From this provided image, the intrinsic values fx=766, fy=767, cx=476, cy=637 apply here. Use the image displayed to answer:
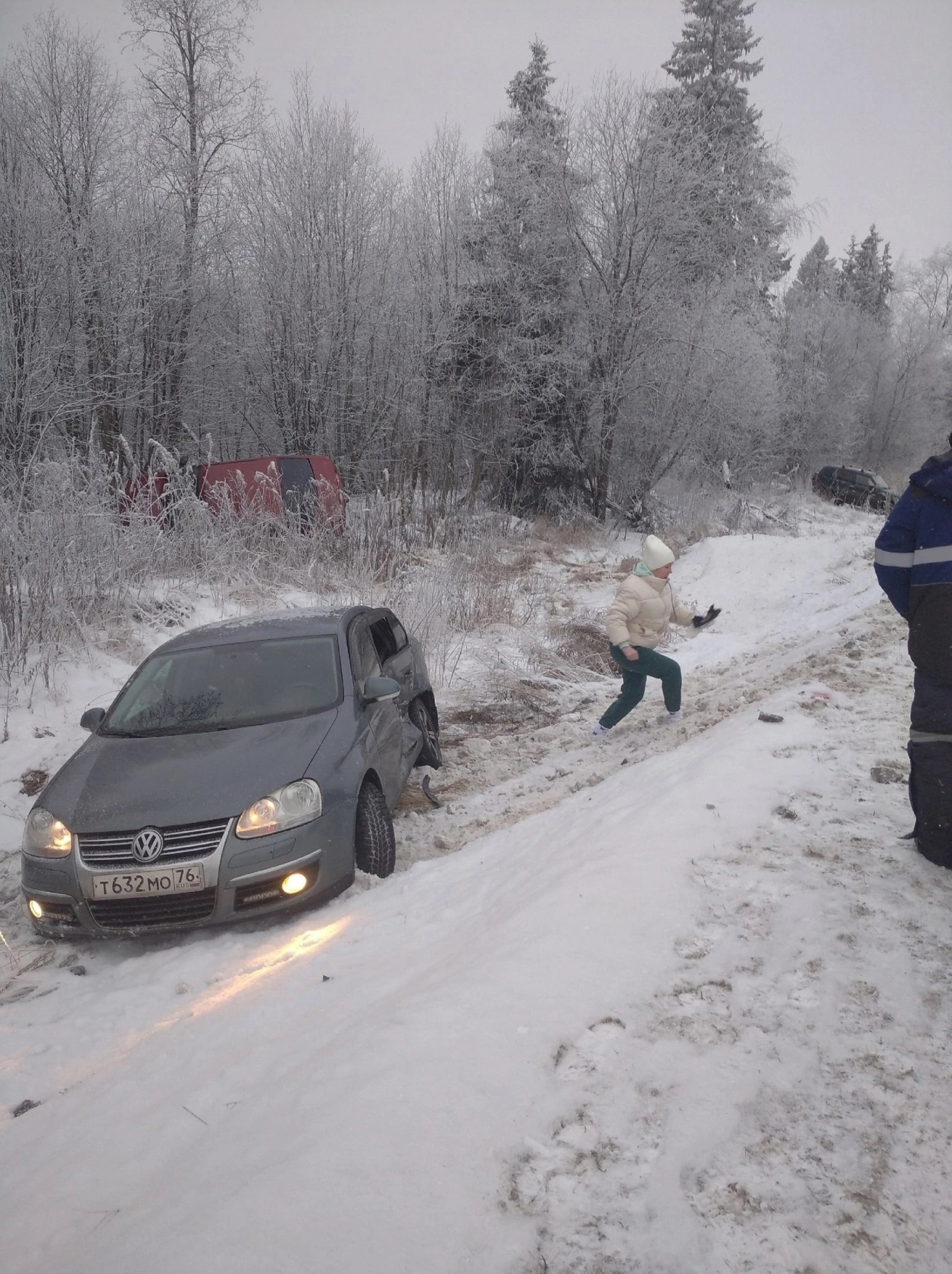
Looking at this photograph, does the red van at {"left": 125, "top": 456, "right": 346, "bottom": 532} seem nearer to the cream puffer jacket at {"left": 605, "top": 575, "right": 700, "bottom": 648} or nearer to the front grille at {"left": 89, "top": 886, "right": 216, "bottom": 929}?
the cream puffer jacket at {"left": 605, "top": 575, "right": 700, "bottom": 648}

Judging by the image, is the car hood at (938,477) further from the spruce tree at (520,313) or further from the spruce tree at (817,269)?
the spruce tree at (817,269)

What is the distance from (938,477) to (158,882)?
3.86 m

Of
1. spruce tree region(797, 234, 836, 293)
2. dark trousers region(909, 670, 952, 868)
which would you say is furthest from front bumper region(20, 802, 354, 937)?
spruce tree region(797, 234, 836, 293)

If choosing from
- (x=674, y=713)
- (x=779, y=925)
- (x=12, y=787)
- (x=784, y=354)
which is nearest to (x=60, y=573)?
(x=12, y=787)

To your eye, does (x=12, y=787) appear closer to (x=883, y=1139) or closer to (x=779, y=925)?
(x=779, y=925)

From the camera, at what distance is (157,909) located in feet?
11.9

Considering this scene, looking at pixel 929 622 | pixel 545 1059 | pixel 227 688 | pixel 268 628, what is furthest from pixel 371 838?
pixel 929 622

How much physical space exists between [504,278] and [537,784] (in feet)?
57.6

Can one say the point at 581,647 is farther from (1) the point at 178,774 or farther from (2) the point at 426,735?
(1) the point at 178,774

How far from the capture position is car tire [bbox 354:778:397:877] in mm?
4215

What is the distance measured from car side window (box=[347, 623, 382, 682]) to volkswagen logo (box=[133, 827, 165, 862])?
1.62 m

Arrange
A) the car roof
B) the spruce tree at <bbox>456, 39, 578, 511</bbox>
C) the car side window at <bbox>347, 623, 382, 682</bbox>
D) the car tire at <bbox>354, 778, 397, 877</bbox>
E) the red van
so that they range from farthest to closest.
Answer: the spruce tree at <bbox>456, 39, 578, 511</bbox> < the red van < the car roof < the car side window at <bbox>347, 623, 382, 682</bbox> < the car tire at <bbox>354, 778, 397, 877</bbox>

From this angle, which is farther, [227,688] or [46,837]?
[227,688]

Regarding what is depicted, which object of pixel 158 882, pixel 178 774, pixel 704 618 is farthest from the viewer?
pixel 704 618
